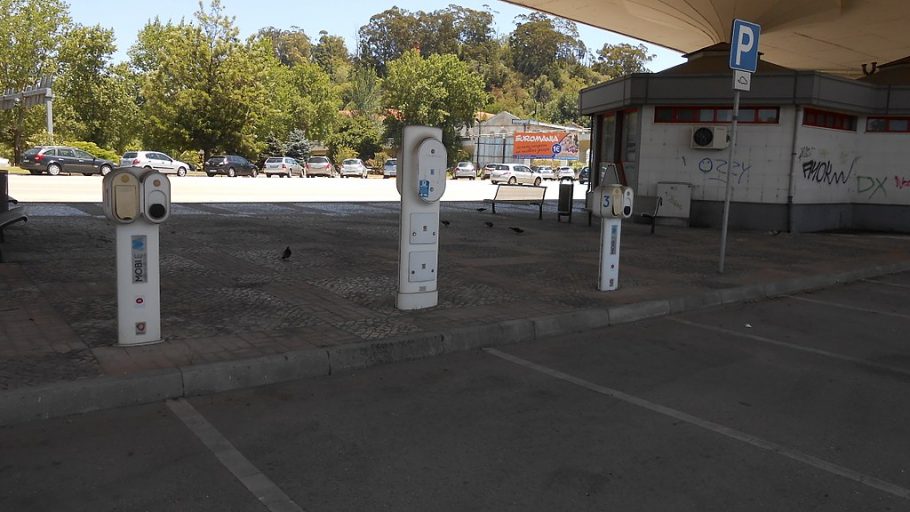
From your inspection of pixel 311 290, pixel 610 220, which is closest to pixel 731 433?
pixel 610 220

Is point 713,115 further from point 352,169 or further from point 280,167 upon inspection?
point 352,169

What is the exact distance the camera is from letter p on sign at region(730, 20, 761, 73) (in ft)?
30.3

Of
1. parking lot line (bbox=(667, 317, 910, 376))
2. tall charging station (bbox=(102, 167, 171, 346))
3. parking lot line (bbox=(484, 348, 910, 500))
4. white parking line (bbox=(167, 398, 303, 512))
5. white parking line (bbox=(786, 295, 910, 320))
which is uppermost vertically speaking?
tall charging station (bbox=(102, 167, 171, 346))

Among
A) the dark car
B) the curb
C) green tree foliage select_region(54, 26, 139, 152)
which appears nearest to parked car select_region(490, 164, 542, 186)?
the dark car

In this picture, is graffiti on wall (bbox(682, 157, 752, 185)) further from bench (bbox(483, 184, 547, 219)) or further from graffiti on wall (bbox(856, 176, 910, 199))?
bench (bbox(483, 184, 547, 219))

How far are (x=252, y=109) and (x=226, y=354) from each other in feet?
162

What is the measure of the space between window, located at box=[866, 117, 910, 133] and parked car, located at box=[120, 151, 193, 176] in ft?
114

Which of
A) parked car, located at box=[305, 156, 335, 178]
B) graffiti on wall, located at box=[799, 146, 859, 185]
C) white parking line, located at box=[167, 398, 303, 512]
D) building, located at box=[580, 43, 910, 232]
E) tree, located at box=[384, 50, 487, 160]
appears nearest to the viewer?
white parking line, located at box=[167, 398, 303, 512]

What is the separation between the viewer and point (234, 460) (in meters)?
3.74

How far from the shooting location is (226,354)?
514 cm

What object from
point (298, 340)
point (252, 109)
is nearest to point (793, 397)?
point (298, 340)

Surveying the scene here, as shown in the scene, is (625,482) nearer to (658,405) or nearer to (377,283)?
(658,405)

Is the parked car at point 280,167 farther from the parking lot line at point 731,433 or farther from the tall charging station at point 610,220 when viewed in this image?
the parking lot line at point 731,433

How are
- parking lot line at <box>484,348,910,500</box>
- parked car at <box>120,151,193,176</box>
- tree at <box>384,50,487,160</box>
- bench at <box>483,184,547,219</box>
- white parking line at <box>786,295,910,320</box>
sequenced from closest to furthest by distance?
parking lot line at <box>484,348,910,500</box>, white parking line at <box>786,295,910,320</box>, bench at <box>483,184,547,219</box>, parked car at <box>120,151,193,176</box>, tree at <box>384,50,487,160</box>
